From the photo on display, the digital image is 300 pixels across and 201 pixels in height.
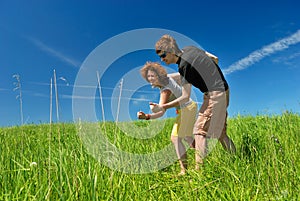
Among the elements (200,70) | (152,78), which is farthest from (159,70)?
(200,70)

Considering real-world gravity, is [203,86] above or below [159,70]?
below

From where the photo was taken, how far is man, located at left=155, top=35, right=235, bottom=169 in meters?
4.29

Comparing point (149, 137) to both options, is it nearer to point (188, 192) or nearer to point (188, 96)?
point (188, 96)

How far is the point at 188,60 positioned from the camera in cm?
426

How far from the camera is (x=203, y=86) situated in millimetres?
4453

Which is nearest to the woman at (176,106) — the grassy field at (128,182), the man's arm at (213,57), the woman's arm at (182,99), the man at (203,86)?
the woman's arm at (182,99)

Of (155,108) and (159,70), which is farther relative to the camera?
(159,70)

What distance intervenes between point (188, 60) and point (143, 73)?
1002mm

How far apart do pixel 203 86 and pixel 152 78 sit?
85cm

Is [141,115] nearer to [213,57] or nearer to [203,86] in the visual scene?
[203,86]

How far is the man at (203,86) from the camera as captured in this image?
14.1 ft

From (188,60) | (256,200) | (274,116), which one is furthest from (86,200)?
(274,116)

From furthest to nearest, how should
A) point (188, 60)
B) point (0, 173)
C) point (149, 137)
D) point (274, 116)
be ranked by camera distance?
point (274, 116) < point (149, 137) < point (188, 60) < point (0, 173)

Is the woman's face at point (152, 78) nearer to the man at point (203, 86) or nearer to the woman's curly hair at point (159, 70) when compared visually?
the woman's curly hair at point (159, 70)
